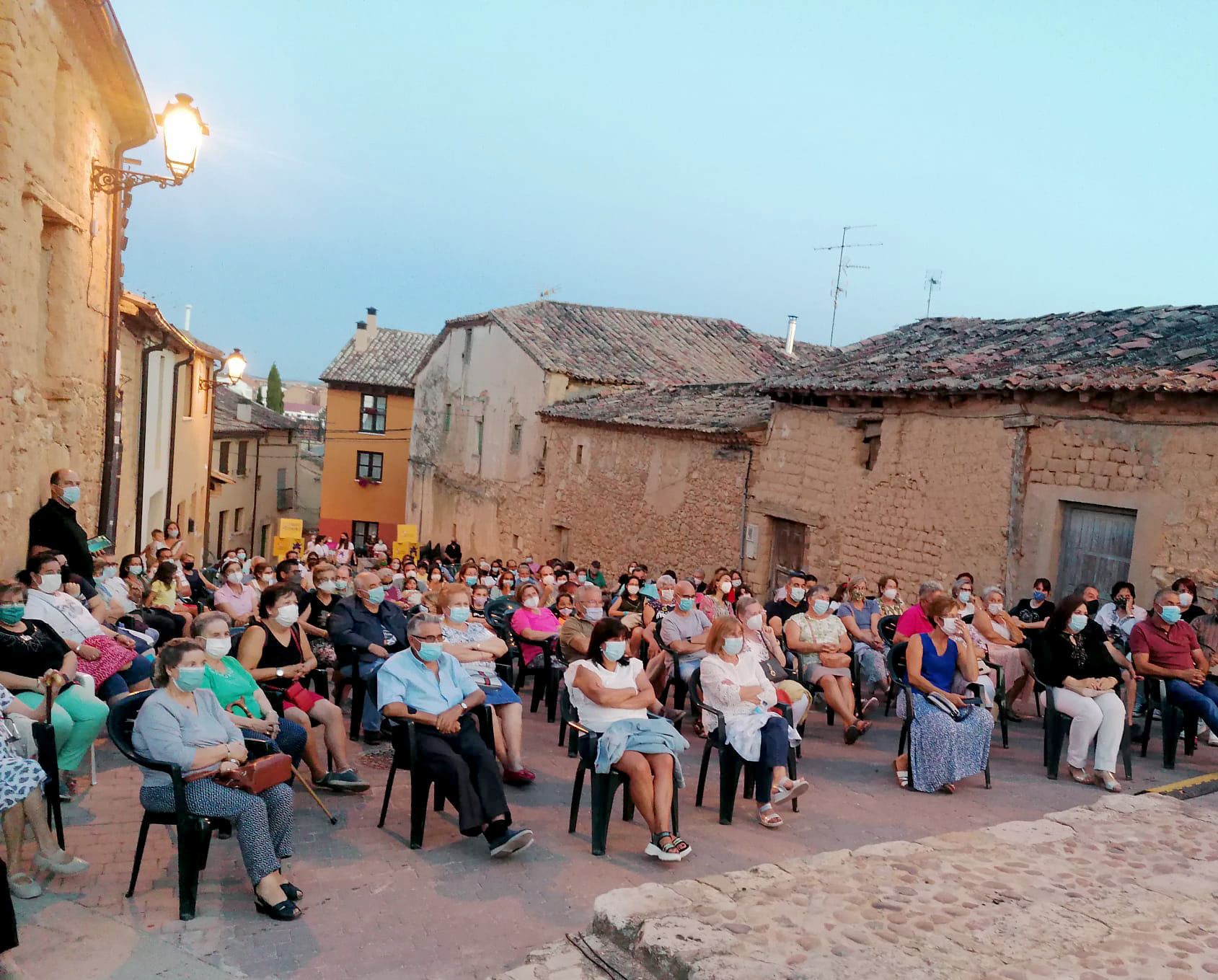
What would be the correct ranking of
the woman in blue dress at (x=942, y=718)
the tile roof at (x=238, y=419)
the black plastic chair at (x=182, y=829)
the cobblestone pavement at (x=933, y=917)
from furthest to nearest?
the tile roof at (x=238, y=419) < the woman in blue dress at (x=942, y=718) < the black plastic chair at (x=182, y=829) < the cobblestone pavement at (x=933, y=917)

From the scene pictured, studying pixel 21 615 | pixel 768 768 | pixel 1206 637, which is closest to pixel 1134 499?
pixel 1206 637

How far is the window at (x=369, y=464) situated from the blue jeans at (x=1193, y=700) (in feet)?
117

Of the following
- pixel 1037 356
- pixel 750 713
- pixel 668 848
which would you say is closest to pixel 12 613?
pixel 668 848

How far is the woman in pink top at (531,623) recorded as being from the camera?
31.8 feet

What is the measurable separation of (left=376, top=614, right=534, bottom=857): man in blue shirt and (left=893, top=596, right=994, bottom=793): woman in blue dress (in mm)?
3114

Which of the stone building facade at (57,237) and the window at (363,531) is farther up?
the stone building facade at (57,237)

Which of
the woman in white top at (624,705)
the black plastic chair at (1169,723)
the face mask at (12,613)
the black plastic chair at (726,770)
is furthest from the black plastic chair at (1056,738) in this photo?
the face mask at (12,613)

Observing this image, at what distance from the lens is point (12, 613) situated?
6.01 meters

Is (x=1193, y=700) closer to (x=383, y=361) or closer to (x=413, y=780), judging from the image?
(x=413, y=780)

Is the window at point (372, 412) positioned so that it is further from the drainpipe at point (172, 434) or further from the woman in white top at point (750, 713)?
the woman in white top at point (750, 713)

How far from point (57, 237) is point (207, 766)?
6.50 metres

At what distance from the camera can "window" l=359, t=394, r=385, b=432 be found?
41375mm

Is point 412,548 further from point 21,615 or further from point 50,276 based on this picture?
point 21,615

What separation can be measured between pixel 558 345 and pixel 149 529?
1267 centimetres
